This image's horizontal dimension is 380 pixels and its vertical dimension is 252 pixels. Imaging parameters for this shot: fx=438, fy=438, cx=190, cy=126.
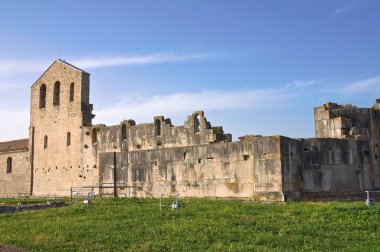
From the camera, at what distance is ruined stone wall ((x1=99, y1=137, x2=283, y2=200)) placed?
1798 cm

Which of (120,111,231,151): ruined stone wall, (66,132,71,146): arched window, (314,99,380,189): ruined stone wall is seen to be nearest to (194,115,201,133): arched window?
(120,111,231,151): ruined stone wall

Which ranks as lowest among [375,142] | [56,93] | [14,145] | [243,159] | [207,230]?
[207,230]

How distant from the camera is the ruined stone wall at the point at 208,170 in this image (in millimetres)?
17984

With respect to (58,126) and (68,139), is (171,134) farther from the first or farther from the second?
(58,126)

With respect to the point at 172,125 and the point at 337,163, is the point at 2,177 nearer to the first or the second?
the point at 172,125

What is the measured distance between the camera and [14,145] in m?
43.3

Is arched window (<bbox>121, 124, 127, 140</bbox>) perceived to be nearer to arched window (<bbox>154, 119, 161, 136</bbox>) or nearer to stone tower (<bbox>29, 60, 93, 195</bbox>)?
arched window (<bbox>154, 119, 161, 136</bbox>)

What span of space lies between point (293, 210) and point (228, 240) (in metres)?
4.76

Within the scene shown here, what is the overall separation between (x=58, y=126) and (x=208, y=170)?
21.8 meters

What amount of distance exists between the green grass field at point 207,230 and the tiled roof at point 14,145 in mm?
27854

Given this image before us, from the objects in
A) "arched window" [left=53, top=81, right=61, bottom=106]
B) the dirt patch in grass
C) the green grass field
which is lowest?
the dirt patch in grass

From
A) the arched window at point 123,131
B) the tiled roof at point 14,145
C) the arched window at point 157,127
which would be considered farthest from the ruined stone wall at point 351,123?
the tiled roof at point 14,145

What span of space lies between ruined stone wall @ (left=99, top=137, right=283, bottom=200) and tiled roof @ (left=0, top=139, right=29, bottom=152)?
20889 millimetres

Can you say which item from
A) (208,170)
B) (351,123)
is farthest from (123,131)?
(351,123)
